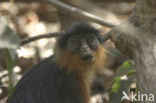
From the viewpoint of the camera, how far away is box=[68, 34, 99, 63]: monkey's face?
4.77m

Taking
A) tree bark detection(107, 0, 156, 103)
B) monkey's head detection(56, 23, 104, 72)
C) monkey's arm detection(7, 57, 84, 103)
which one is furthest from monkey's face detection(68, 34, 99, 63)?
tree bark detection(107, 0, 156, 103)

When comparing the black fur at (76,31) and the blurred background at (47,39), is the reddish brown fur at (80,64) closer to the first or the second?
the black fur at (76,31)

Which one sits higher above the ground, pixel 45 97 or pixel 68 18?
pixel 68 18

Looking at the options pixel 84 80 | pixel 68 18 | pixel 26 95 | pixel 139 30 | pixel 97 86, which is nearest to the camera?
pixel 139 30

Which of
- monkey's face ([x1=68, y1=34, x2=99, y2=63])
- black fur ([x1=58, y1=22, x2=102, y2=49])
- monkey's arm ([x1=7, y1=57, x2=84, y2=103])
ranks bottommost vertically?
monkey's arm ([x1=7, y1=57, x2=84, y2=103])

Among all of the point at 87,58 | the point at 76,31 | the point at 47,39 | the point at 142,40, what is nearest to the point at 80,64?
the point at 87,58

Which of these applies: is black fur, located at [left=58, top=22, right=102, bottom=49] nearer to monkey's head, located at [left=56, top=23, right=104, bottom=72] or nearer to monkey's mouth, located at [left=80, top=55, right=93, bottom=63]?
monkey's head, located at [left=56, top=23, right=104, bottom=72]

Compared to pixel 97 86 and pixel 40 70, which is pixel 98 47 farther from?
pixel 97 86

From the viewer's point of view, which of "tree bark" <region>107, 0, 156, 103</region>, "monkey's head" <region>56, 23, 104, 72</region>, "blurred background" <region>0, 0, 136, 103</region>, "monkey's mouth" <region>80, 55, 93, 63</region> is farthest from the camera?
"blurred background" <region>0, 0, 136, 103</region>

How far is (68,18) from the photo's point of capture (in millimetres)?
8312

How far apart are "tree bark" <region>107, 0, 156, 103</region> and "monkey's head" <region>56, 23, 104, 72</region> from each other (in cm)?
46

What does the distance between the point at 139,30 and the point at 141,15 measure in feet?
0.65

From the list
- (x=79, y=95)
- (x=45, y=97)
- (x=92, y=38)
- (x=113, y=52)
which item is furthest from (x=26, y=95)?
(x=113, y=52)

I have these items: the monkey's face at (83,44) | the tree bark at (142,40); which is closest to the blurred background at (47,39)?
the monkey's face at (83,44)
